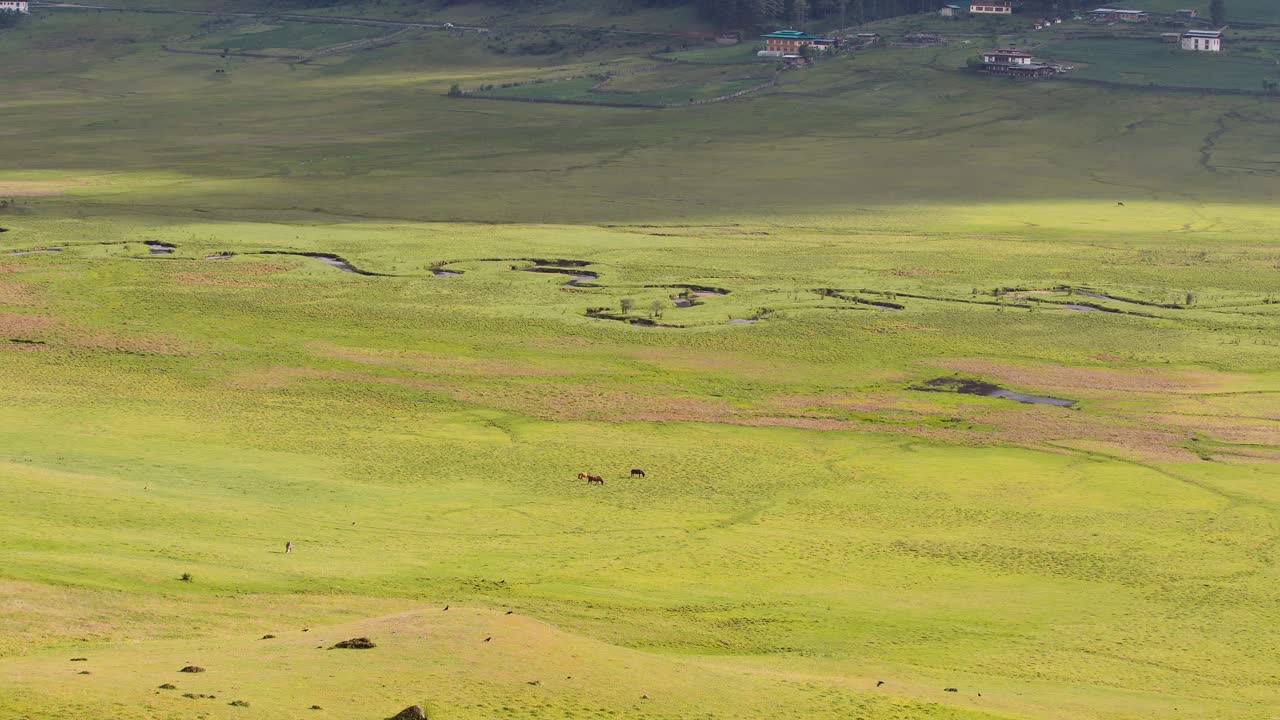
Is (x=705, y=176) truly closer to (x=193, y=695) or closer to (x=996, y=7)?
(x=996, y=7)

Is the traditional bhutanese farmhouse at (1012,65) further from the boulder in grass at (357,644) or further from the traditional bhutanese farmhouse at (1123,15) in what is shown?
the boulder in grass at (357,644)

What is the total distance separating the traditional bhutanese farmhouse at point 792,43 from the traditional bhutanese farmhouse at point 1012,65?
888 inches

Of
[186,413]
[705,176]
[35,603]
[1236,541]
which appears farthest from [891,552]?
[705,176]

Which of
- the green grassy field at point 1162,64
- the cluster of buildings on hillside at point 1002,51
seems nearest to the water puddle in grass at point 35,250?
the cluster of buildings on hillside at point 1002,51

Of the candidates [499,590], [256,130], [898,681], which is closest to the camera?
[898,681]

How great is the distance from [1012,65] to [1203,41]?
72.4ft

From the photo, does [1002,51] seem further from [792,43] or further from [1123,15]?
[1123,15]

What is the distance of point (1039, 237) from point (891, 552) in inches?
2380

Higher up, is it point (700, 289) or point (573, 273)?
point (573, 273)

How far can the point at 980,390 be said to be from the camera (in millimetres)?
64000

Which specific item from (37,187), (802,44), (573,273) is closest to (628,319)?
(573,273)

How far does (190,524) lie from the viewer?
42031mm

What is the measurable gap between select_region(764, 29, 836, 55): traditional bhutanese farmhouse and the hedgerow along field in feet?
188

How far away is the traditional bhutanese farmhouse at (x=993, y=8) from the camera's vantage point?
193750 mm
